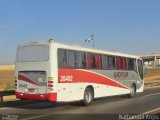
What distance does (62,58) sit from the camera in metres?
18.9

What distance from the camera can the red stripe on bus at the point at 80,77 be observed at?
61.6 feet

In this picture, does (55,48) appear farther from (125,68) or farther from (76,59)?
(125,68)

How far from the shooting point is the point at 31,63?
62.3 feet

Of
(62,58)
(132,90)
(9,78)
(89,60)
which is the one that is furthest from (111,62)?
(9,78)

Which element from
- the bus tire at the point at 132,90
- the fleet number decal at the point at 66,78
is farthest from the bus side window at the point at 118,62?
the fleet number decal at the point at 66,78

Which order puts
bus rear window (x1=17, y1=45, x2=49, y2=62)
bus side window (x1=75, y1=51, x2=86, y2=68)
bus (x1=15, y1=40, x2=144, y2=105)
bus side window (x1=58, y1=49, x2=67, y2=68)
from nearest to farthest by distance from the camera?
1. bus (x1=15, y1=40, x2=144, y2=105)
2. bus rear window (x1=17, y1=45, x2=49, y2=62)
3. bus side window (x1=58, y1=49, x2=67, y2=68)
4. bus side window (x1=75, y1=51, x2=86, y2=68)

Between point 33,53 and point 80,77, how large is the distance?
283 cm

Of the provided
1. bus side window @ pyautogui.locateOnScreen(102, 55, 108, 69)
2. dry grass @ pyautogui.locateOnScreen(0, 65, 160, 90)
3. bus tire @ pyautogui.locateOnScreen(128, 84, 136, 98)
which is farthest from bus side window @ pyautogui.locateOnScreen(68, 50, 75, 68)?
dry grass @ pyautogui.locateOnScreen(0, 65, 160, 90)

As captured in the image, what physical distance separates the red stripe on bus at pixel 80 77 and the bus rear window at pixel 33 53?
1001mm

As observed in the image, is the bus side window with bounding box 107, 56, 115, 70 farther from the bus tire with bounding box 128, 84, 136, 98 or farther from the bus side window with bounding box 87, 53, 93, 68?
the bus tire with bounding box 128, 84, 136, 98

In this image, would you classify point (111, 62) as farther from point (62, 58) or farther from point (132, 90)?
point (62, 58)

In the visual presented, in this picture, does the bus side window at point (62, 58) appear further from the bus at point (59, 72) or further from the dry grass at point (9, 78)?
the dry grass at point (9, 78)

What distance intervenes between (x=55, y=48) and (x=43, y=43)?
0.63 meters

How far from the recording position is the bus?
60.1 feet
